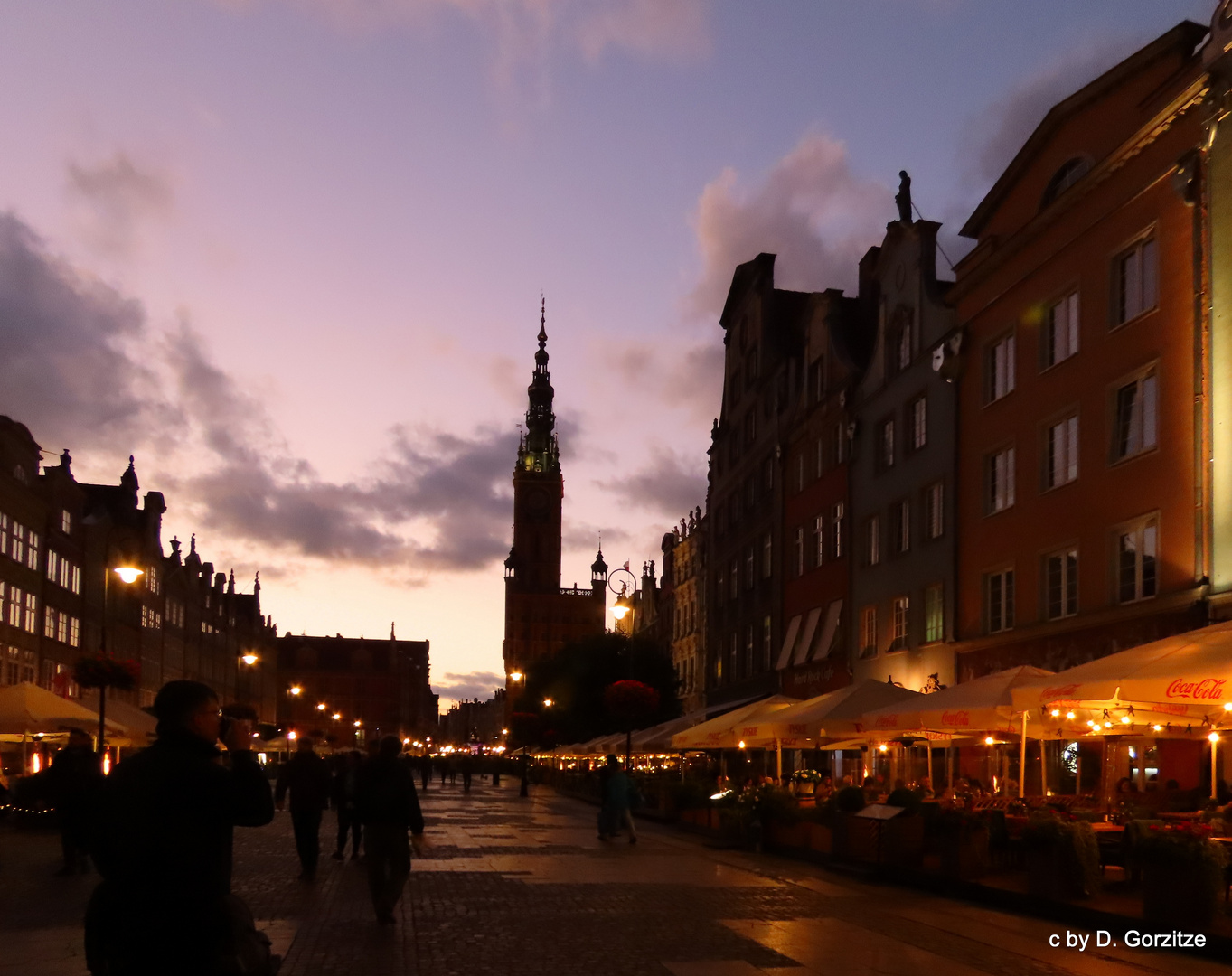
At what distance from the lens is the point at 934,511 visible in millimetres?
34750

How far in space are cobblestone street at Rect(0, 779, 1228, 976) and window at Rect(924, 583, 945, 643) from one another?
41.1 ft

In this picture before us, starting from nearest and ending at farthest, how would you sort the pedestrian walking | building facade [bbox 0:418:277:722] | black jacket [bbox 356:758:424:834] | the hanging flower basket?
black jacket [bbox 356:758:424:834], the pedestrian walking, the hanging flower basket, building facade [bbox 0:418:277:722]

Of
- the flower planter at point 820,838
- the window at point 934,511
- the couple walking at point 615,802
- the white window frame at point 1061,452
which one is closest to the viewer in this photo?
the flower planter at point 820,838

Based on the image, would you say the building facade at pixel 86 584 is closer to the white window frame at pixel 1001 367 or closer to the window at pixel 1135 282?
the white window frame at pixel 1001 367

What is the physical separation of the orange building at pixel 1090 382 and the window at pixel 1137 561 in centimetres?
3

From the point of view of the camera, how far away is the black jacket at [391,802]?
42.8ft

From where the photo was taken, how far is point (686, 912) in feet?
48.4

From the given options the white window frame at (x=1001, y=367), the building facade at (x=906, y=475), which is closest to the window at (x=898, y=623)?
the building facade at (x=906, y=475)

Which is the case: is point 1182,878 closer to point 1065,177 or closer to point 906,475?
point 1065,177

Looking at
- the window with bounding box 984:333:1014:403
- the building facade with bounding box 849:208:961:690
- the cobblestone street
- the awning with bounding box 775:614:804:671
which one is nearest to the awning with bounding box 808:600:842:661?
the building facade with bounding box 849:208:961:690

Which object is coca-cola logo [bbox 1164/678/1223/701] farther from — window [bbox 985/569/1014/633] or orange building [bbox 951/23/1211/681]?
window [bbox 985/569/1014/633]

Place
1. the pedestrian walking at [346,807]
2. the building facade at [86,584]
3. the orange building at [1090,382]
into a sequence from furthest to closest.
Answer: the building facade at [86,584], the orange building at [1090,382], the pedestrian walking at [346,807]

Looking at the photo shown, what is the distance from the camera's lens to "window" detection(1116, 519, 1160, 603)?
24266 mm

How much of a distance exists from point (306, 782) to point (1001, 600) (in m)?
17.1
